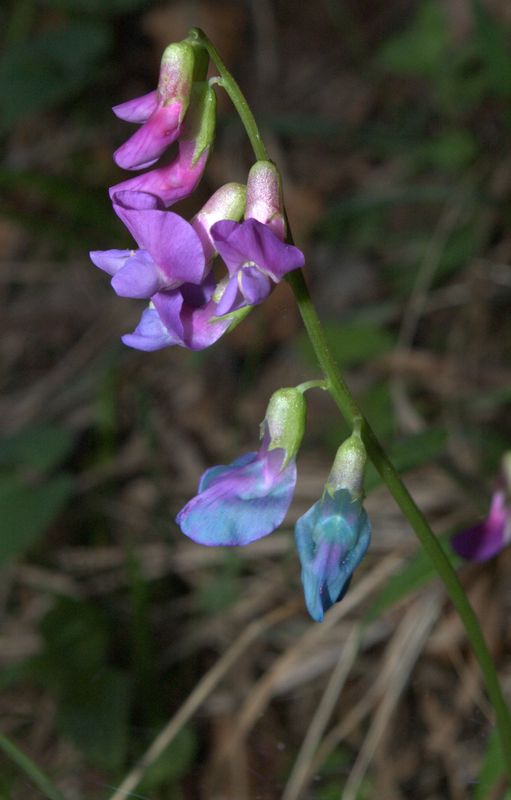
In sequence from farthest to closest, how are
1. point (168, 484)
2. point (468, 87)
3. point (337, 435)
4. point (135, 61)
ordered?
point (135, 61) → point (468, 87) → point (168, 484) → point (337, 435)

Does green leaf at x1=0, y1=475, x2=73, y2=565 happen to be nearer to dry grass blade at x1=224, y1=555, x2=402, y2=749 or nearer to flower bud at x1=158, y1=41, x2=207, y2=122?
dry grass blade at x1=224, y1=555, x2=402, y2=749

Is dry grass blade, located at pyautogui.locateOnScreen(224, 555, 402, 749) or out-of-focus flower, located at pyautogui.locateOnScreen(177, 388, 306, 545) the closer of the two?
out-of-focus flower, located at pyautogui.locateOnScreen(177, 388, 306, 545)

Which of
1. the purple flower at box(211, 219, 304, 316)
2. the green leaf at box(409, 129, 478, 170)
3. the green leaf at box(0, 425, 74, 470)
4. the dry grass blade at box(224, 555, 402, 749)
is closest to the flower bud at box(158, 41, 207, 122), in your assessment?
the purple flower at box(211, 219, 304, 316)

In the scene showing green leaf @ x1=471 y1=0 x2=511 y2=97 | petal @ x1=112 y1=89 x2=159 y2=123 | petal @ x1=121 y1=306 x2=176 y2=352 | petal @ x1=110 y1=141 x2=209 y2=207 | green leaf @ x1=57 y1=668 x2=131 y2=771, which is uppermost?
petal @ x1=112 y1=89 x2=159 y2=123

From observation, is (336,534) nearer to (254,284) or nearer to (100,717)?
(254,284)

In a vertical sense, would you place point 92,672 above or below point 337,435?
above

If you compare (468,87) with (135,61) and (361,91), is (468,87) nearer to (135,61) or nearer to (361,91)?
(361,91)

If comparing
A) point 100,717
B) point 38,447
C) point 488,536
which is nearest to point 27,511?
point 38,447

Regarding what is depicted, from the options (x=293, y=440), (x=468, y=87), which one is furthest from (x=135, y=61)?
(x=293, y=440)
